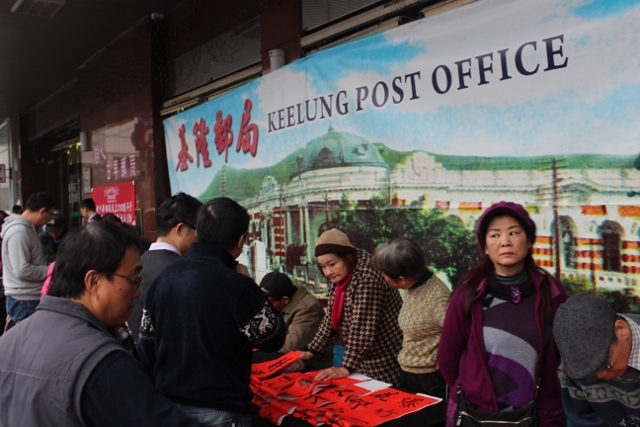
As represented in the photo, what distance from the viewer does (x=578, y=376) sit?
1420 millimetres

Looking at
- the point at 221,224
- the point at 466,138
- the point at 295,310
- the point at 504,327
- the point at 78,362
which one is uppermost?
the point at 466,138

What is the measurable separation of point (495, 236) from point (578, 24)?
1.02 m

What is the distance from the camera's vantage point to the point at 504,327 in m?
1.78

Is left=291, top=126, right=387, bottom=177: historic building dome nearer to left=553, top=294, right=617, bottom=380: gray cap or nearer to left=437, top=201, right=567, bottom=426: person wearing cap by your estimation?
left=437, top=201, right=567, bottom=426: person wearing cap

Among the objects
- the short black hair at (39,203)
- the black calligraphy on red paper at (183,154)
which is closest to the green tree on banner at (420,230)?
the black calligraphy on red paper at (183,154)

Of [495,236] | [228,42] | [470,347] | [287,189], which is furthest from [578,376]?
[228,42]

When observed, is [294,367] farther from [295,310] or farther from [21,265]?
[21,265]

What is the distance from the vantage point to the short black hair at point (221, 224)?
6.20ft

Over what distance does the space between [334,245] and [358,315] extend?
1.17ft

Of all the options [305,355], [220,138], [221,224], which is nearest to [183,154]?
[220,138]

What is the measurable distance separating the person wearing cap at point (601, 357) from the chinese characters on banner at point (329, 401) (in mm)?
652

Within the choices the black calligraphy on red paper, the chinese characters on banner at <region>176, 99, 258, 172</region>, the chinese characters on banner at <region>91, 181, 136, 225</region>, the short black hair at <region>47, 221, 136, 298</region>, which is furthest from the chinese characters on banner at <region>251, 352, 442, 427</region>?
the chinese characters on banner at <region>91, 181, 136, 225</region>

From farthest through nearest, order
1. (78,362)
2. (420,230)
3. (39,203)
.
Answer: (39,203) → (420,230) → (78,362)

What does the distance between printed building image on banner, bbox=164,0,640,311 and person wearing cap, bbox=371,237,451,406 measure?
19.4 inches
